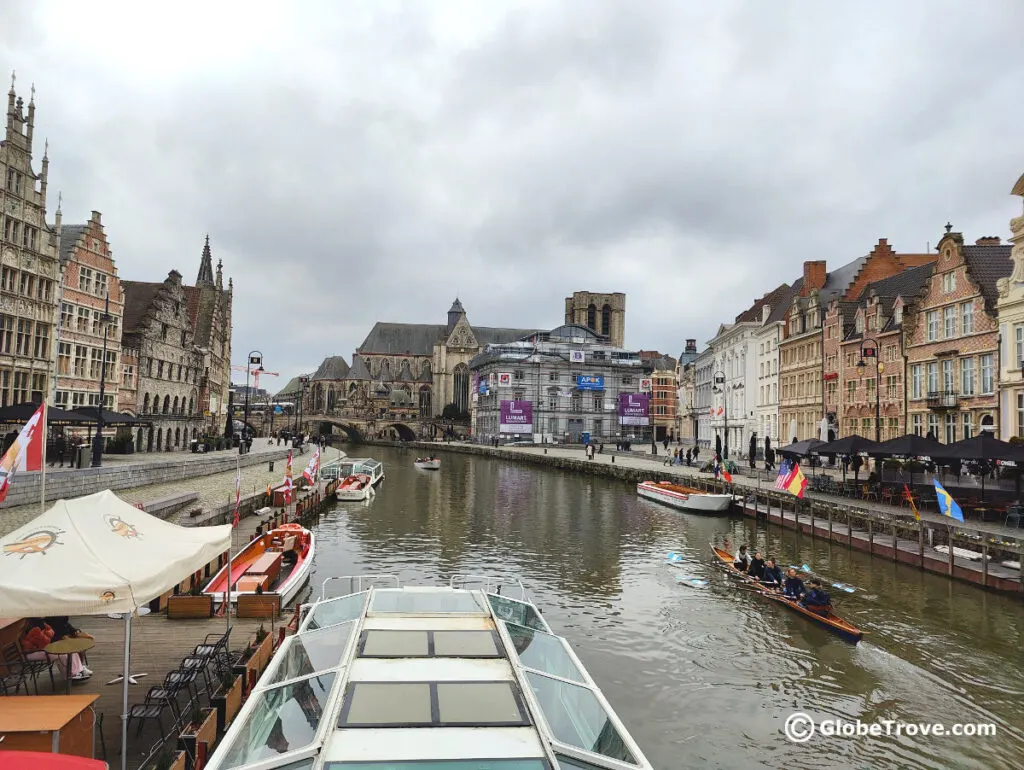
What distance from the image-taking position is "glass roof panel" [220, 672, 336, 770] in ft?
19.3

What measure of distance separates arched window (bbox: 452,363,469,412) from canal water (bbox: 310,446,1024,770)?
113807 millimetres

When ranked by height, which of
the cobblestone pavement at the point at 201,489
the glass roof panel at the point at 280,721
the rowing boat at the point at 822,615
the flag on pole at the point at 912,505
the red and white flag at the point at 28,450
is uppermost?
the red and white flag at the point at 28,450

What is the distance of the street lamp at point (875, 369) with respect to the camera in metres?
36.2

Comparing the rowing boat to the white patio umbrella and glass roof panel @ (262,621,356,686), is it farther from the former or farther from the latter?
the white patio umbrella

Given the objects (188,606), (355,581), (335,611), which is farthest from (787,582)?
(188,606)

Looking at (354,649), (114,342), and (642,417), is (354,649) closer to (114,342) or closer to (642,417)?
(114,342)

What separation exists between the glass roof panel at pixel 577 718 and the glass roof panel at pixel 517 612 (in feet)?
6.32

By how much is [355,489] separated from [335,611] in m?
33.5

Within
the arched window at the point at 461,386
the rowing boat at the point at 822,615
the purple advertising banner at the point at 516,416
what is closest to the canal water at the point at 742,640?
the rowing boat at the point at 822,615

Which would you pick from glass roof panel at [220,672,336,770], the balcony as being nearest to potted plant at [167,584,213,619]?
glass roof panel at [220,672,336,770]

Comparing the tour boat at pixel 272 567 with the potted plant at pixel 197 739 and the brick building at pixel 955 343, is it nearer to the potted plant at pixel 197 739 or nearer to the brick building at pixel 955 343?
the potted plant at pixel 197 739

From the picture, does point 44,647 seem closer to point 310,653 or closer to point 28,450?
point 310,653

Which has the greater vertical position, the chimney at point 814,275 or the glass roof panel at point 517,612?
the chimney at point 814,275

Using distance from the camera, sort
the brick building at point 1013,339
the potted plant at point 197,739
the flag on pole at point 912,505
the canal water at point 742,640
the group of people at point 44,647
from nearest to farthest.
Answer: the potted plant at point 197,739, the group of people at point 44,647, the canal water at point 742,640, the flag on pole at point 912,505, the brick building at point 1013,339
